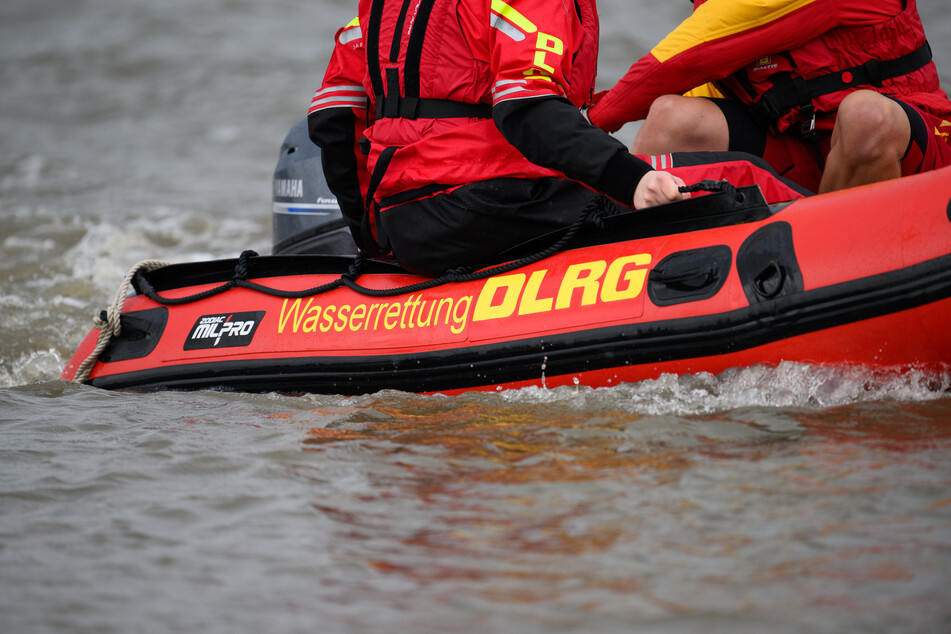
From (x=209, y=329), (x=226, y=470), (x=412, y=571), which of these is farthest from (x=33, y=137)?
(x=412, y=571)

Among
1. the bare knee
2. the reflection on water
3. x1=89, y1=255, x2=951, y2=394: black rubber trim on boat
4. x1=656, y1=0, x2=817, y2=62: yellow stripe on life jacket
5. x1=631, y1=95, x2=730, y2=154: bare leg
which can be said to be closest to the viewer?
the reflection on water

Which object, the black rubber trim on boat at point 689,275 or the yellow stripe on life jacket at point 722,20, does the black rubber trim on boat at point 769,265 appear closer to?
the black rubber trim on boat at point 689,275

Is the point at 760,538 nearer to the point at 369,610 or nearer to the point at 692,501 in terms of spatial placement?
the point at 692,501

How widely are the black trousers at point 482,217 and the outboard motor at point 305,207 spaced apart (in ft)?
3.27

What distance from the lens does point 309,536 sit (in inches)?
72.6

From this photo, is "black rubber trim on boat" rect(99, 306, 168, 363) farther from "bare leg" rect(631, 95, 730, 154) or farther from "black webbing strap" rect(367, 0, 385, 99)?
"bare leg" rect(631, 95, 730, 154)

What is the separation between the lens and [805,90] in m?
2.88

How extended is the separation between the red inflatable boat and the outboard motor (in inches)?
21.9

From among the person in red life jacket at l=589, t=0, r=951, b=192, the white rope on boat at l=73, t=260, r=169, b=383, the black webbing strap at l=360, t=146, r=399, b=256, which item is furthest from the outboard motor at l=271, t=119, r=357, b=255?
the person in red life jacket at l=589, t=0, r=951, b=192

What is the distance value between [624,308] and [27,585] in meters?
1.55

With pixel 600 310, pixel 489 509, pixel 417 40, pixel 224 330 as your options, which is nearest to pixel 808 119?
pixel 600 310

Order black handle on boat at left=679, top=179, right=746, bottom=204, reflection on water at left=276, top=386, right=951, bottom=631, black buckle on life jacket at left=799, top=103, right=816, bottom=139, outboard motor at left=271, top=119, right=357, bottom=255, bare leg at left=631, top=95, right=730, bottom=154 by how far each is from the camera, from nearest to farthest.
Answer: reflection on water at left=276, top=386, right=951, bottom=631, black handle on boat at left=679, top=179, right=746, bottom=204, black buckle on life jacket at left=799, top=103, right=816, bottom=139, bare leg at left=631, top=95, right=730, bottom=154, outboard motor at left=271, top=119, right=357, bottom=255

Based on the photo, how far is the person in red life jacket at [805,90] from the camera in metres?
2.71

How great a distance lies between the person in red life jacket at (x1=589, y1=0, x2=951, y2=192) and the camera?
2.71 meters
